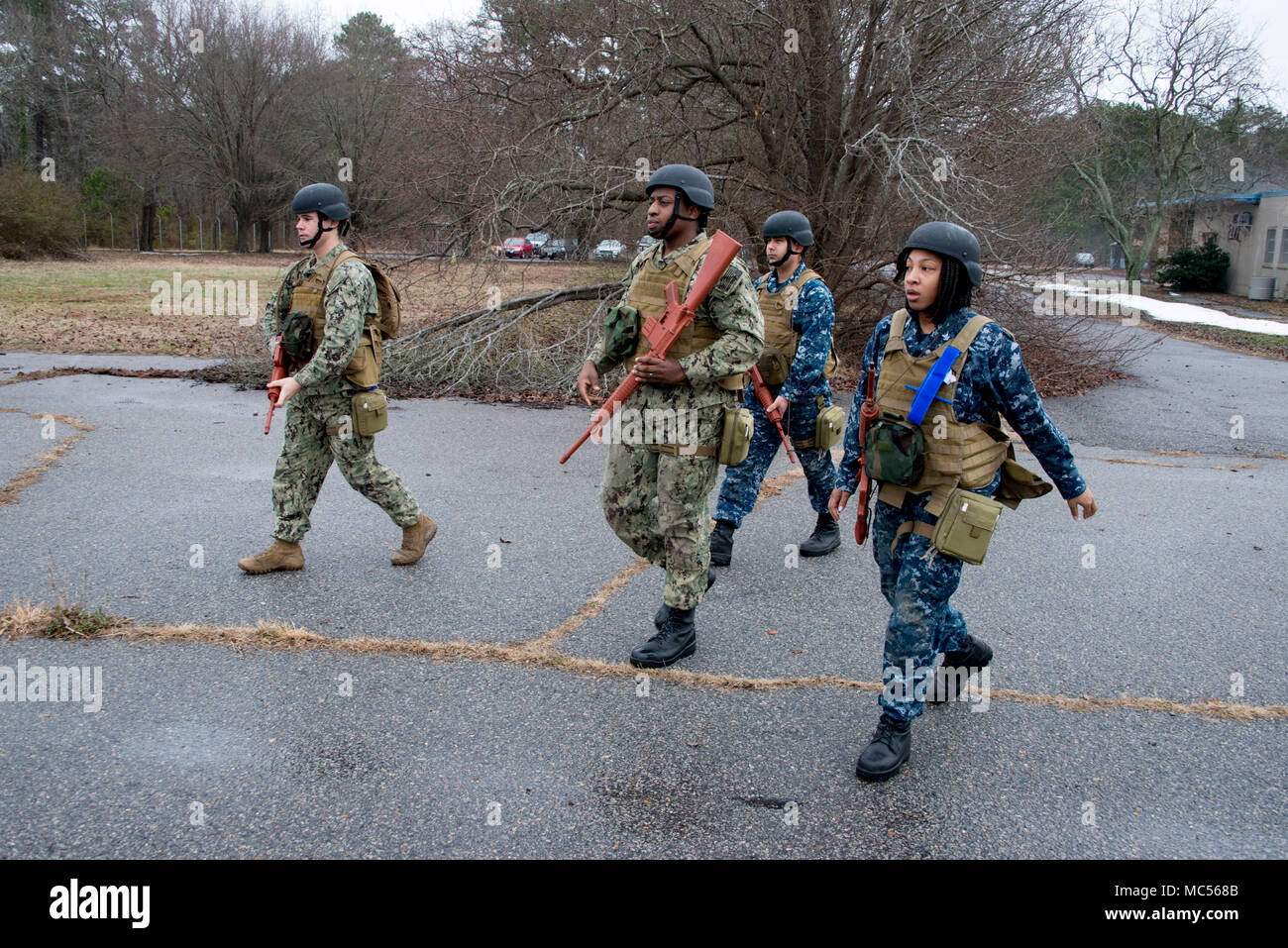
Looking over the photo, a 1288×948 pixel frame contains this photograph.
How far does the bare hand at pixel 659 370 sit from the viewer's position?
386 cm

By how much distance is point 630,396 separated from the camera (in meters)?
4.09

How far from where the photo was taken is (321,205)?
481 cm

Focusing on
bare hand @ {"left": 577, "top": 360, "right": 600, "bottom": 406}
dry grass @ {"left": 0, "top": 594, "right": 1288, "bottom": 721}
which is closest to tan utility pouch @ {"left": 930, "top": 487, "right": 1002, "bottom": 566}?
dry grass @ {"left": 0, "top": 594, "right": 1288, "bottom": 721}

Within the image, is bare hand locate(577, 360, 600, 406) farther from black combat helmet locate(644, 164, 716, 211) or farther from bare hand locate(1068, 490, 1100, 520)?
bare hand locate(1068, 490, 1100, 520)

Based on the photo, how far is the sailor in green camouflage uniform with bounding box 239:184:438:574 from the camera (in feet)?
15.7

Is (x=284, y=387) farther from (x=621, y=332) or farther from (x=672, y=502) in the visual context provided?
(x=672, y=502)

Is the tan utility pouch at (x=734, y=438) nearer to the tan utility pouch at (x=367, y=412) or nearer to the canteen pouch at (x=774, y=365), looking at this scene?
the canteen pouch at (x=774, y=365)

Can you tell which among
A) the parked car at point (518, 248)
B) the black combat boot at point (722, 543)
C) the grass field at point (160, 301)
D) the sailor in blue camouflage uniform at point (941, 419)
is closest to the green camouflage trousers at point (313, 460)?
the black combat boot at point (722, 543)

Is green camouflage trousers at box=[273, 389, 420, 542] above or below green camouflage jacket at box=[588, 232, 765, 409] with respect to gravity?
below

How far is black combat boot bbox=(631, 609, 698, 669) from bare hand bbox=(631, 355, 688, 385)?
1.01 meters

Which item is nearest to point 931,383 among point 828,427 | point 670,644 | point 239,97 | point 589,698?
point 670,644

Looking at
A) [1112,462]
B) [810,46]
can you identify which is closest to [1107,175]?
[810,46]

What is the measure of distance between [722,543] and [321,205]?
113 inches

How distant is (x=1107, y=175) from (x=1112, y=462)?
36950mm
